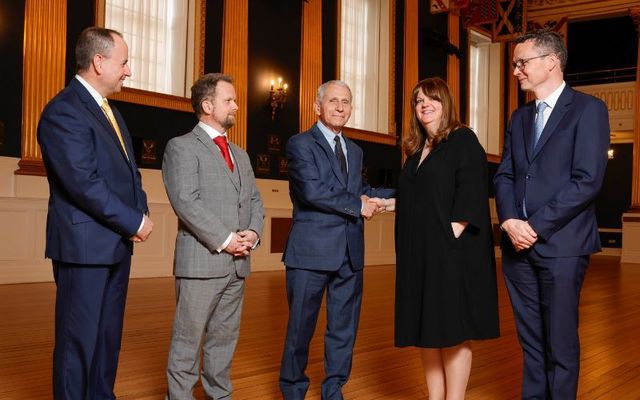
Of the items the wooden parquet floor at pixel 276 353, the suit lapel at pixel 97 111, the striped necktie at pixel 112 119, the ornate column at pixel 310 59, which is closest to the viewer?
the suit lapel at pixel 97 111

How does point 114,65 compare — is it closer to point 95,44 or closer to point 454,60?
point 95,44

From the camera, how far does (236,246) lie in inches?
118

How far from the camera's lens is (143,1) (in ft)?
30.5

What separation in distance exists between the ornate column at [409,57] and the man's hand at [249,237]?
10.3 m

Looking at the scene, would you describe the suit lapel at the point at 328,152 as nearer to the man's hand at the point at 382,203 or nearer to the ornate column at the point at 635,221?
the man's hand at the point at 382,203

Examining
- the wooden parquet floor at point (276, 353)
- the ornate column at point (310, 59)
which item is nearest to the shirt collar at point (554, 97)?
the wooden parquet floor at point (276, 353)

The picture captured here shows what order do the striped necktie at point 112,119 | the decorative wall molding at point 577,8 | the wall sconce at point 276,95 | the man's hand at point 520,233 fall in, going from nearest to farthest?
1. the striped necktie at point 112,119
2. the man's hand at point 520,233
3. the wall sconce at point 276,95
4. the decorative wall molding at point 577,8

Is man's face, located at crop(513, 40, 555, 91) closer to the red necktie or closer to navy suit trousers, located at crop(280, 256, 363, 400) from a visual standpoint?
navy suit trousers, located at crop(280, 256, 363, 400)

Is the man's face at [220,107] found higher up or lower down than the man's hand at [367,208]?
higher up

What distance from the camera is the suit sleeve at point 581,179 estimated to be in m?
2.79

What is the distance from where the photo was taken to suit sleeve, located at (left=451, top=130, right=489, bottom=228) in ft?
9.41

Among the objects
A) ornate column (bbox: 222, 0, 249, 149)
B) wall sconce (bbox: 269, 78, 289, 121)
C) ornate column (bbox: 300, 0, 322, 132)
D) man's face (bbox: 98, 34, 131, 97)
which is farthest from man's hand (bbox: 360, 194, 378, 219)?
ornate column (bbox: 300, 0, 322, 132)

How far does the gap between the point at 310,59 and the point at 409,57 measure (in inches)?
113

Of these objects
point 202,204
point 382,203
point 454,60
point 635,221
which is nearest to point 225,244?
point 202,204
